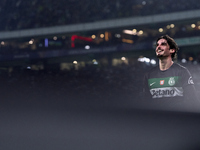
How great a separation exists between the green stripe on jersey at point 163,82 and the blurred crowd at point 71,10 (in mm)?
33229

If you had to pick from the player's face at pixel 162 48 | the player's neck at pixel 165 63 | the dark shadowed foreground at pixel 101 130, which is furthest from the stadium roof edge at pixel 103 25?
the player's face at pixel 162 48

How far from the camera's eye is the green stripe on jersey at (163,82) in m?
3.11

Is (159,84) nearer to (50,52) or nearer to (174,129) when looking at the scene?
(174,129)

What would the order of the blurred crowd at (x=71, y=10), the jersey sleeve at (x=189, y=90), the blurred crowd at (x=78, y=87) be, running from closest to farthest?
1. the jersey sleeve at (x=189, y=90)
2. the blurred crowd at (x=78, y=87)
3. the blurred crowd at (x=71, y=10)

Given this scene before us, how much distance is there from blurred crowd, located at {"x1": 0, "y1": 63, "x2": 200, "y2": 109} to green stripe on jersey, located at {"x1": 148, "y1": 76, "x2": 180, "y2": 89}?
892 centimetres

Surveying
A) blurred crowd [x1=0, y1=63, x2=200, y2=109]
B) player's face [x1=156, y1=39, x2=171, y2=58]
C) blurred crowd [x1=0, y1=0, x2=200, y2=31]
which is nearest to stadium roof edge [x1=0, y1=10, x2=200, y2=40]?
blurred crowd [x1=0, y1=0, x2=200, y2=31]

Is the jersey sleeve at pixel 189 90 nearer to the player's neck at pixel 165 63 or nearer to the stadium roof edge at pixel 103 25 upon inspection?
the player's neck at pixel 165 63

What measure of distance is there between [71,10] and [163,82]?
119 ft

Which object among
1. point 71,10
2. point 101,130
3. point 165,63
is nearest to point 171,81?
point 165,63

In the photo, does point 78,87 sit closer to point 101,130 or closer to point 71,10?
point 101,130

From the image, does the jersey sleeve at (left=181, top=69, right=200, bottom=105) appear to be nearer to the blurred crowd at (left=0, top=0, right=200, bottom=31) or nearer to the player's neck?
the player's neck

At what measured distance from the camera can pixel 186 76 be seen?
3.03 m

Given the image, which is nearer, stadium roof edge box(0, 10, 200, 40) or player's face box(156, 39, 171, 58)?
player's face box(156, 39, 171, 58)

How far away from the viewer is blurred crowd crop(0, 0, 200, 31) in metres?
35.8
